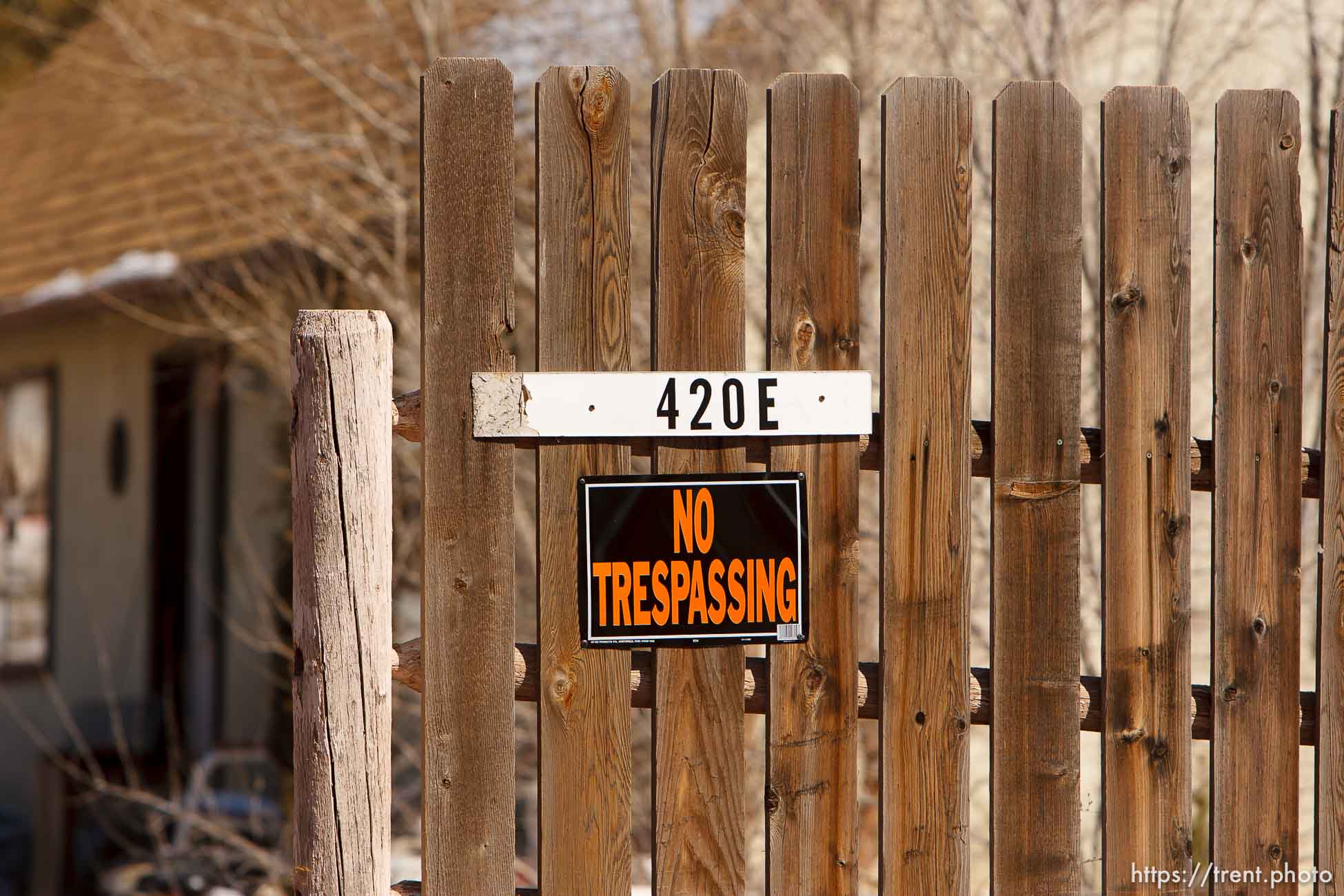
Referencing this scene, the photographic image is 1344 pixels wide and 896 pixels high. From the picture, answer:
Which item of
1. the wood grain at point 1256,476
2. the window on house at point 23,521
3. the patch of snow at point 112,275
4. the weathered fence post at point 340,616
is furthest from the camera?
the window on house at point 23,521

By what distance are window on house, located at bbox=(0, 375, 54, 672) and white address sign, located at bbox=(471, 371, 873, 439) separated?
7.78m

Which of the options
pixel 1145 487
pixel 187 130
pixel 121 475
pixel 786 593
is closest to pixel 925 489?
pixel 786 593

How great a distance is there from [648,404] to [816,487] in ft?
1.19

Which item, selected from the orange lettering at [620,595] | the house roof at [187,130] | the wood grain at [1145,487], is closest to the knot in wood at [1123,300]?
the wood grain at [1145,487]

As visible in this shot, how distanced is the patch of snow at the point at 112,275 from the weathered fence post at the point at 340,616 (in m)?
4.84

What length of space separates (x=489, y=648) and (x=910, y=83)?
1.36 m

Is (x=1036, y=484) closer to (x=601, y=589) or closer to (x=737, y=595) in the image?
(x=737, y=595)

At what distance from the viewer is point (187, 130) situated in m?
6.39

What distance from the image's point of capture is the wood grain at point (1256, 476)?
8.73 ft

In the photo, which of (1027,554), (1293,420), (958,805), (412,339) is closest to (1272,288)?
(1293,420)

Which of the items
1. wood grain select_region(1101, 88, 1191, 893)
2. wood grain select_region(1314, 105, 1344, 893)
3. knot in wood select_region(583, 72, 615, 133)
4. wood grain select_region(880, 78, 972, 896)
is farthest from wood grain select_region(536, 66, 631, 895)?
wood grain select_region(1314, 105, 1344, 893)

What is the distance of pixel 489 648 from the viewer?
2475 mm

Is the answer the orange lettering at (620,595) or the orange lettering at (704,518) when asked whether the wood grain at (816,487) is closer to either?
the orange lettering at (704,518)

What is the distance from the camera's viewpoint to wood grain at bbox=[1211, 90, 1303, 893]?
266 centimetres
